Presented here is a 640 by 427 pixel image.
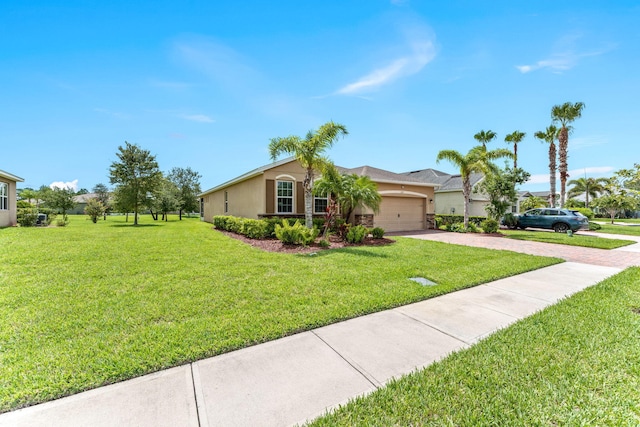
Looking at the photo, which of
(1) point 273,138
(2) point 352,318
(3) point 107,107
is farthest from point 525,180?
(3) point 107,107

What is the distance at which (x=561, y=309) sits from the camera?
14.1 feet

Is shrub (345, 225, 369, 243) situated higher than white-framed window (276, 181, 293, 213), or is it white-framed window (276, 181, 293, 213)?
white-framed window (276, 181, 293, 213)

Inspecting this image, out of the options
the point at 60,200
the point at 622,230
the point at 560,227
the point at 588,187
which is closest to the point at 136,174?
the point at 60,200

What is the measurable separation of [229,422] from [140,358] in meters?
1.44

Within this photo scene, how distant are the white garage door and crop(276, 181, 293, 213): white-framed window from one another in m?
5.27

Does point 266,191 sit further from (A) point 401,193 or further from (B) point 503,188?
(B) point 503,188

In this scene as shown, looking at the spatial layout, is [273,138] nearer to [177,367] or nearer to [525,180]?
[177,367]

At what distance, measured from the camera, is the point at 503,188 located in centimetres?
1736

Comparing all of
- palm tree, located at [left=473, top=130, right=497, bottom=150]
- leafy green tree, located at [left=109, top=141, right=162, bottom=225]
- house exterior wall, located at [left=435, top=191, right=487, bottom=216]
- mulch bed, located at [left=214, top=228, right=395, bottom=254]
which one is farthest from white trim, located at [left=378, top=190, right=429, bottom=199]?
leafy green tree, located at [left=109, top=141, right=162, bottom=225]

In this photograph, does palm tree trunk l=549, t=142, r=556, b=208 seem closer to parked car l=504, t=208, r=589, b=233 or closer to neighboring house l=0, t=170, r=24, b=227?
parked car l=504, t=208, r=589, b=233

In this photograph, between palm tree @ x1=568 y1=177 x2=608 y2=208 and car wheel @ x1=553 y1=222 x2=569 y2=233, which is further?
palm tree @ x1=568 y1=177 x2=608 y2=208

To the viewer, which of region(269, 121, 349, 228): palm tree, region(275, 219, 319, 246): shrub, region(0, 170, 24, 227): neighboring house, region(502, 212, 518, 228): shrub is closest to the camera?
region(275, 219, 319, 246): shrub

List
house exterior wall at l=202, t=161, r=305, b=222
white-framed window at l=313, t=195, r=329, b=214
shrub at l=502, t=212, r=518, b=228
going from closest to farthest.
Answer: house exterior wall at l=202, t=161, r=305, b=222 < white-framed window at l=313, t=195, r=329, b=214 < shrub at l=502, t=212, r=518, b=228

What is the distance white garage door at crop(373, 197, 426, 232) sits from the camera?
16.6 metres
